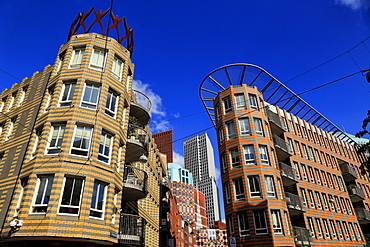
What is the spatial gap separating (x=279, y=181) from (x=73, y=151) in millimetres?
20418

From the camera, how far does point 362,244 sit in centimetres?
3556

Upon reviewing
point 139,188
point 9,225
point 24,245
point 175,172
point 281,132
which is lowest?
point 24,245

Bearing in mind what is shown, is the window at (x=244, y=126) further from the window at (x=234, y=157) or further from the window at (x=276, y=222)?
the window at (x=276, y=222)

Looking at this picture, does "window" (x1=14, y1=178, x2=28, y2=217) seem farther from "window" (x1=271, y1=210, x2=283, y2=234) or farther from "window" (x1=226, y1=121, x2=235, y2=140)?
"window" (x1=226, y1=121, x2=235, y2=140)

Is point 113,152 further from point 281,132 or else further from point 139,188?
point 281,132

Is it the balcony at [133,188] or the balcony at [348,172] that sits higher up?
the balcony at [348,172]

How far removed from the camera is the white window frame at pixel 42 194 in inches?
520

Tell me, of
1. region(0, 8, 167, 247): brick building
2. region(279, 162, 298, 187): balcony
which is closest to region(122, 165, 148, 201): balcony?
region(0, 8, 167, 247): brick building

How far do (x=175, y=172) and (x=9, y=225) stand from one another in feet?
471

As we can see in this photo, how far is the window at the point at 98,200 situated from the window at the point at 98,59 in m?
8.24

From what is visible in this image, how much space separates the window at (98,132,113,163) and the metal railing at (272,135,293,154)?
20396 mm

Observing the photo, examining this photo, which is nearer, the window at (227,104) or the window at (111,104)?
the window at (111,104)

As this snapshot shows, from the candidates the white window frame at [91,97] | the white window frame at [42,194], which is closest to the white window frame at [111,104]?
the white window frame at [91,97]

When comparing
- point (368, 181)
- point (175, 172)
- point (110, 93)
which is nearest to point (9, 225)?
point (110, 93)
